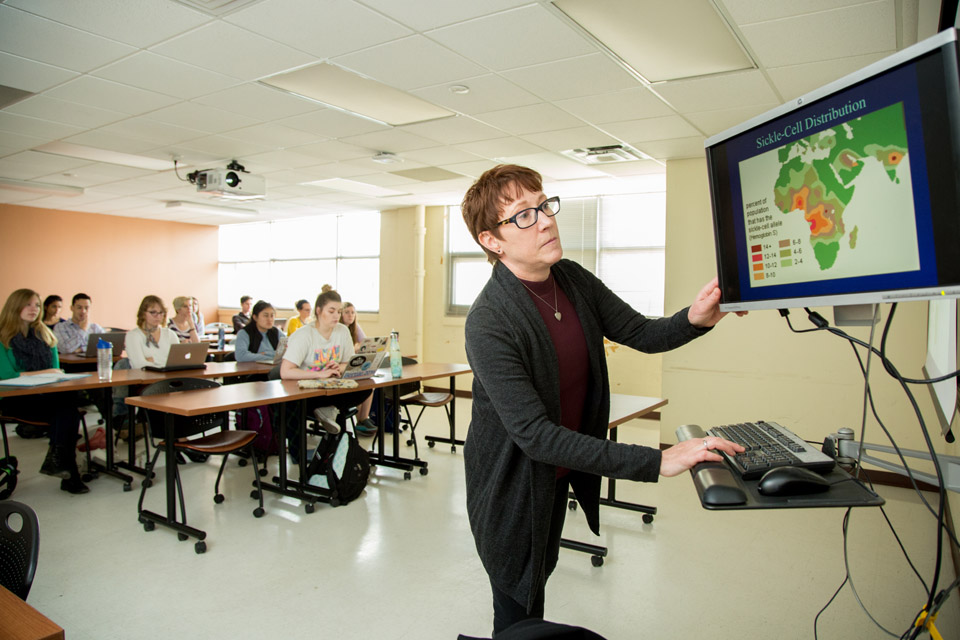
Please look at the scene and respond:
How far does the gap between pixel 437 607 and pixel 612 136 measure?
12.1 ft

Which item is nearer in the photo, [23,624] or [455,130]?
[23,624]

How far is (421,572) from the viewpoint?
3.08 m

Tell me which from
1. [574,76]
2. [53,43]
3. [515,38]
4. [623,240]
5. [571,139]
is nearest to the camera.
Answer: [515,38]

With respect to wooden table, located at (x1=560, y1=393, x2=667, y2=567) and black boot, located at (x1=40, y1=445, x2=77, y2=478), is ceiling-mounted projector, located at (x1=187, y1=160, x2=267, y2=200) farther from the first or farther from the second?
wooden table, located at (x1=560, y1=393, x2=667, y2=567)

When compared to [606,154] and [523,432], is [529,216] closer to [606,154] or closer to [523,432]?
[523,432]

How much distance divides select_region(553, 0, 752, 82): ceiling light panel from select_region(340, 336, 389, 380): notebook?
2.58 metres

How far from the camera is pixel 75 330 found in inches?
259

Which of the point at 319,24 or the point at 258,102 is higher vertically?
the point at 258,102

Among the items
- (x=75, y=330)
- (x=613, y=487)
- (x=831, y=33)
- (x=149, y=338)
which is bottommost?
(x=613, y=487)

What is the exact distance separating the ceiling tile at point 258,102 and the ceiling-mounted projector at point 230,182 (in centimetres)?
161

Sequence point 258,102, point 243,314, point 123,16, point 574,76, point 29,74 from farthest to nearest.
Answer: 1. point 243,314
2. point 258,102
3. point 29,74
4. point 574,76
5. point 123,16

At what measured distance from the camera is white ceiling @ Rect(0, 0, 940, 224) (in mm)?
2830

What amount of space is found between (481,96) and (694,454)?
3338 mm

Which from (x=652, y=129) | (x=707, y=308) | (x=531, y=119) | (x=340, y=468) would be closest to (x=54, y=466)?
(x=340, y=468)
